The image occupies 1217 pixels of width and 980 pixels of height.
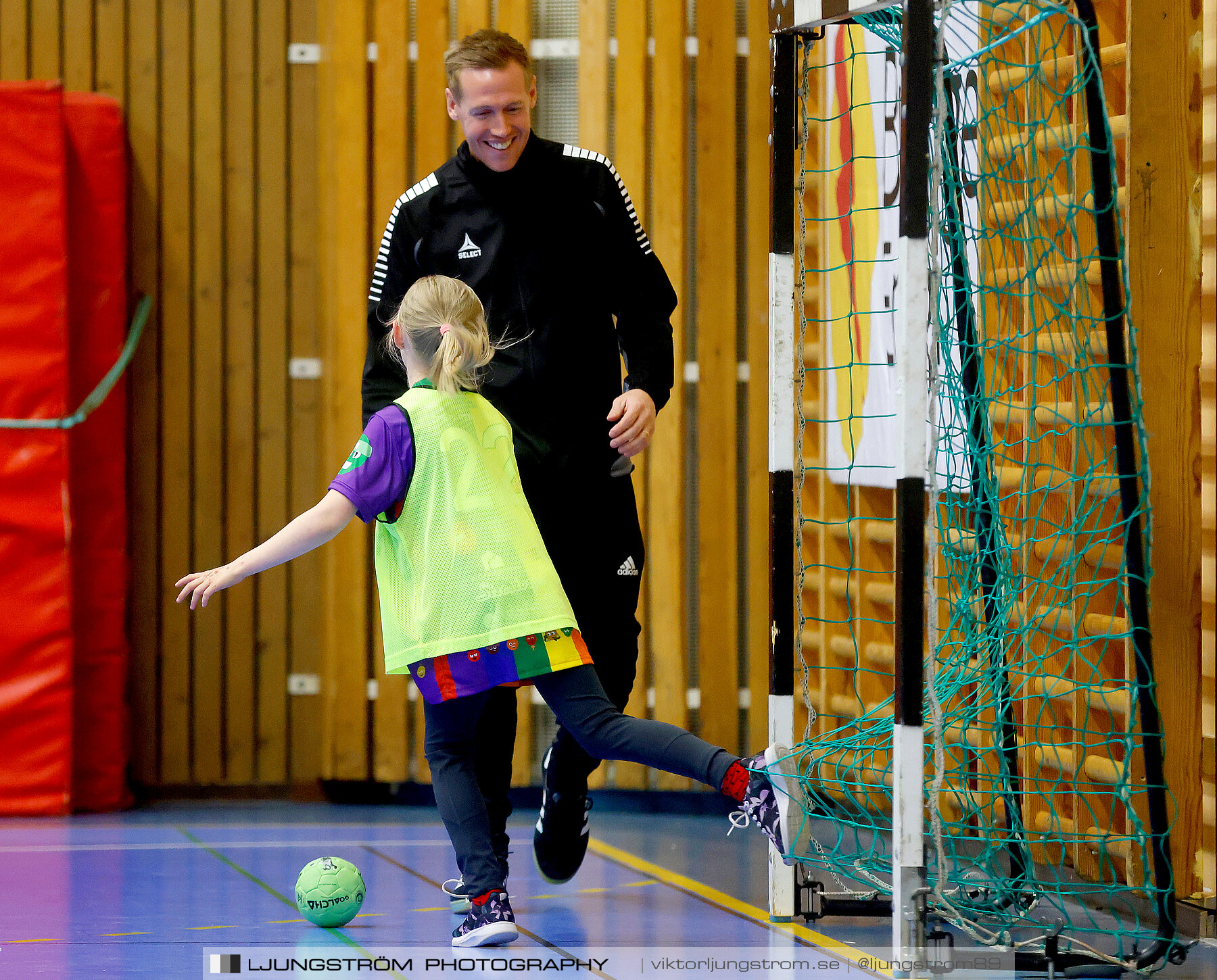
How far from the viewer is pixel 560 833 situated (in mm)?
3369

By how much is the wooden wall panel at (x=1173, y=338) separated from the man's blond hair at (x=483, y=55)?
1.36m

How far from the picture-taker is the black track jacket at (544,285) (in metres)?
3.29

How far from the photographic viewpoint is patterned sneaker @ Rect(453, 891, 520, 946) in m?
2.83

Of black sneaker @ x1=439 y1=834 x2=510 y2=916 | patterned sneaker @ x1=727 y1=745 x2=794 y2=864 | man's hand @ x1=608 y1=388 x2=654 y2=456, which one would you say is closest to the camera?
patterned sneaker @ x1=727 y1=745 x2=794 y2=864

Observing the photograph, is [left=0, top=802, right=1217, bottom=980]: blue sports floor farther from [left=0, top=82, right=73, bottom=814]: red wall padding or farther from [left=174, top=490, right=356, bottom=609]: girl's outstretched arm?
[left=174, top=490, right=356, bottom=609]: girl's outstretched arm

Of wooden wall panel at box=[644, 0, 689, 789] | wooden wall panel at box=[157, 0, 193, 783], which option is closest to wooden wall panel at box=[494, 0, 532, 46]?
wooden wall panel at box=[644, 0, 689, 789]

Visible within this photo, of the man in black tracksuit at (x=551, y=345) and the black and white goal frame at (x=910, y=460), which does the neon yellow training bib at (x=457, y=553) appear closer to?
the man in black tracksuit at (x=551, y=345)

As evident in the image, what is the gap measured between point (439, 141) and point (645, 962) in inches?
116

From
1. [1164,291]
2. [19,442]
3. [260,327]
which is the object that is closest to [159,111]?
[260,327]

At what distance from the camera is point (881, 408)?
4.37m

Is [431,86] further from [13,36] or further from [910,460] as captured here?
[910,460]

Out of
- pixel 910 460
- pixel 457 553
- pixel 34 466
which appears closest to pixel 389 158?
pixel 34 466

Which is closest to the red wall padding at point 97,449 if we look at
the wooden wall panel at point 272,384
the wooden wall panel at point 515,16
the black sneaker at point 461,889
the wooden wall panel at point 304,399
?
the wooden wall panel at point 272,384

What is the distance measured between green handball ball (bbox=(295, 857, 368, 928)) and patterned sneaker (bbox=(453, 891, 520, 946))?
0.28 metres
